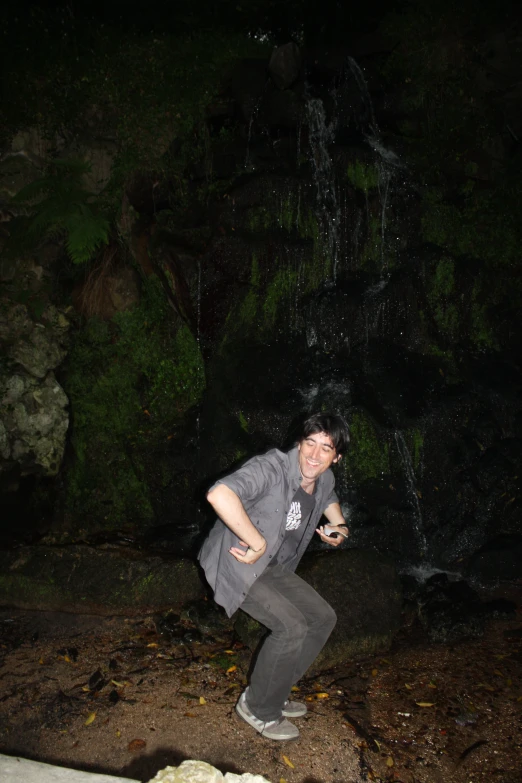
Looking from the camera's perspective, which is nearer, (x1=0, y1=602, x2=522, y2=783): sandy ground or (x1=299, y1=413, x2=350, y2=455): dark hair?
(x1=299, y1=413, x2=350, y2=455): dark hair

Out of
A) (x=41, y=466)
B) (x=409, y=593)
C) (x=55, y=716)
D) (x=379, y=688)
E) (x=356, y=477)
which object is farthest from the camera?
(x=41, y=466)

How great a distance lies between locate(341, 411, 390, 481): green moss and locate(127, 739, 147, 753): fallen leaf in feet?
12.9

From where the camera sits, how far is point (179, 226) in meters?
7.89

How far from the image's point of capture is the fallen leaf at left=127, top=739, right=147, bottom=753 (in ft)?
11.4

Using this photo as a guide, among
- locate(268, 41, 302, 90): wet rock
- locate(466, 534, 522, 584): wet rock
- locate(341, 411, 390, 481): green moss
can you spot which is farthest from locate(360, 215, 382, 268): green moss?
locate(466, 534, 522, 584): wet rock

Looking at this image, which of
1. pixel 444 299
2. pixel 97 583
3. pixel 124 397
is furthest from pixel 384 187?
pixel 97 583

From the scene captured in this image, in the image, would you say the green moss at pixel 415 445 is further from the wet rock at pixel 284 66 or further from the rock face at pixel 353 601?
the wet rock at pixel 284 66

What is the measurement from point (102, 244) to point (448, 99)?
6130 mm

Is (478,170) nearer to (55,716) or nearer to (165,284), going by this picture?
(165,284)

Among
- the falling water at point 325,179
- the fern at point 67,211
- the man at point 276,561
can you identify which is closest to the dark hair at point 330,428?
the man at point 276,561

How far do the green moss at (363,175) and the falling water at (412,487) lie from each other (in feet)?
13.0

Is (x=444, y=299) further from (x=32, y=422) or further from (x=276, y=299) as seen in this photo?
(x=32, y=422)

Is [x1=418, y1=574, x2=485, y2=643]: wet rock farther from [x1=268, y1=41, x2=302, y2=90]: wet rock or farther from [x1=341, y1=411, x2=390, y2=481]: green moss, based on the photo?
[x1=268, y1=41, x2=302, y2=90]: wet rock

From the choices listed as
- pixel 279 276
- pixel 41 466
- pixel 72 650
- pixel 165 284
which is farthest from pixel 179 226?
pixel 72 650
